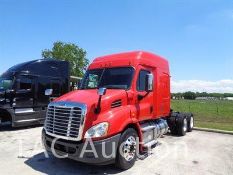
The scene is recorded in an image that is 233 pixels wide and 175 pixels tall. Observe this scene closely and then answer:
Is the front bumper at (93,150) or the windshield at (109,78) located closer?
the front bumper at (93,150)

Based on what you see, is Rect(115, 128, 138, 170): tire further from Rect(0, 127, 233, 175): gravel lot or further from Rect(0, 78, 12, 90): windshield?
Rect(0, 78, 12, 90): windshield

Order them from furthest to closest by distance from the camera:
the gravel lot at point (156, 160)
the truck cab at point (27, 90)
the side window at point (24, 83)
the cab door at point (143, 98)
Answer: the side window at point (24, 83) → the truck cab at point (27, 90) → the cab door at point (143, 98) → the gravel lot at point (156, 160)

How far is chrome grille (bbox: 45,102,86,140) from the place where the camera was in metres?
5.96

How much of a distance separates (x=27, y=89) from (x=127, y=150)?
25.4ft

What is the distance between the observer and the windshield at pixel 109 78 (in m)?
7.15

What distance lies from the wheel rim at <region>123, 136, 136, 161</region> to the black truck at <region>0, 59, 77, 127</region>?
20.1ft

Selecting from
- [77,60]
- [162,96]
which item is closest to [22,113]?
[162,96]

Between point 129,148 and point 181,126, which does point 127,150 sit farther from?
point 181,126

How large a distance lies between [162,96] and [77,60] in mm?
37944

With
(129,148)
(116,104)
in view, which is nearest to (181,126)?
(129,148)

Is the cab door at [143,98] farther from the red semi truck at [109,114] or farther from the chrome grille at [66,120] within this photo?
the chrome grille at [66,120]

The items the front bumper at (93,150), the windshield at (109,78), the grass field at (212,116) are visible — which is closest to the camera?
the front bumper at (93,150)

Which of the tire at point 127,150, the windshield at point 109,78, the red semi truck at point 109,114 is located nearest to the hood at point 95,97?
the red semi truck at point 109,114

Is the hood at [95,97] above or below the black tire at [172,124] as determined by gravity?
above
